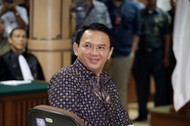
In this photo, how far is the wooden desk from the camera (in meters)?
4.27

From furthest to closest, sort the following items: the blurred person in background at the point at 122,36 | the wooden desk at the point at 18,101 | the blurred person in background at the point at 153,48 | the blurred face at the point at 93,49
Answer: the blurred person in background at the point at 153,48, the blurred person in background at the point at 122,36, the wooden desk at the point at 18,101, the blurred face at the point at 93,49

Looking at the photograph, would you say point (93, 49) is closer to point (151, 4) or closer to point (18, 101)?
point (18, 101)

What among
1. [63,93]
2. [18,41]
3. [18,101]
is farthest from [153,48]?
[63,93]

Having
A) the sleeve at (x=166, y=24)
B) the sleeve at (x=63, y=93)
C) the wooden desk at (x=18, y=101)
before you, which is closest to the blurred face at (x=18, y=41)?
the wooden desk at (x=18, y=101)

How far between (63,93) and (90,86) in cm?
17

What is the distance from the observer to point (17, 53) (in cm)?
520

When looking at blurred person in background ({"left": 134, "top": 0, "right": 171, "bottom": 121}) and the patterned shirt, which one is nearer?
the patterned shirt

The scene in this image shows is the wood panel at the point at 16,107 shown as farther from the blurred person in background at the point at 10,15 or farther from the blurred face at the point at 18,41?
the blurred person in background at the point at 10,15

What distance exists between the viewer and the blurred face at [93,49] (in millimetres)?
2715

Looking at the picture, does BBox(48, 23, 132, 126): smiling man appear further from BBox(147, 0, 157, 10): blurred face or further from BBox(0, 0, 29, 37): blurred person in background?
BBox(147, 0, 157, 10): blurred face

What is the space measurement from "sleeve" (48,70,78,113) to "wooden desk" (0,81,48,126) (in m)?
1.68

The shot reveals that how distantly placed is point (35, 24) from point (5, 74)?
0.96 meters

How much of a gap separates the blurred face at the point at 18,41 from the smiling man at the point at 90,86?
2.50m

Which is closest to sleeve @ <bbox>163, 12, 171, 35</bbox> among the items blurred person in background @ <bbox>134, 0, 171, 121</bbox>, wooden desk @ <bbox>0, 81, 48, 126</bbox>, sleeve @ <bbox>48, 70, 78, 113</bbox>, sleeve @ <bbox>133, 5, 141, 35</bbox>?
blurred person in background @ <bbox>134, 0, 171, 121</bbox>
